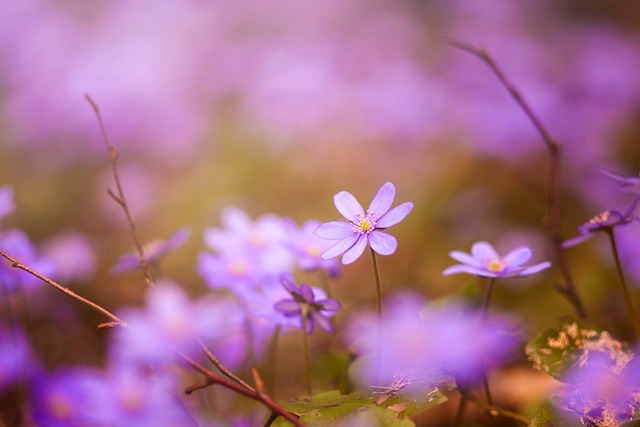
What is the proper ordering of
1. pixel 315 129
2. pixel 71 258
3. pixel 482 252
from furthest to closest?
pixel 315 129 → pixel 71 258 → pixel 482 252

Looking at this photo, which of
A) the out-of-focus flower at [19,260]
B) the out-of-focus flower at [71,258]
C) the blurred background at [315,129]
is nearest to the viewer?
the out-of-focus flower at [19,260]

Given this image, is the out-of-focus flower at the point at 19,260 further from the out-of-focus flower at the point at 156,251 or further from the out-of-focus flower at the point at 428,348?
the out-of-focus flower at the point at 428,348

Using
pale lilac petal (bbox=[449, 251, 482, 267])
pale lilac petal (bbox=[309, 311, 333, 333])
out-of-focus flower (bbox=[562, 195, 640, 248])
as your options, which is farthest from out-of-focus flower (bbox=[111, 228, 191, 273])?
out-of-focus flower (bbox=[562, 195, 640, 248])

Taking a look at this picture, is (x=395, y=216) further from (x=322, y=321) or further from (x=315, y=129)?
(x=315, y=129)

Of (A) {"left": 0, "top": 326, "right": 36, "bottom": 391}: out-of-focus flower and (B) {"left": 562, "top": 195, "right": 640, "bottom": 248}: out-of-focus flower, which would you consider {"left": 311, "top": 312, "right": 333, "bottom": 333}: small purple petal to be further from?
(A) {"left": 0, "top": 326, "right": 36, "bottom": 391}: out-of-focus flower

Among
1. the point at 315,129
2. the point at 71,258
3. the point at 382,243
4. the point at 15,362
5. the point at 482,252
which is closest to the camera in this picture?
the point at 382,243

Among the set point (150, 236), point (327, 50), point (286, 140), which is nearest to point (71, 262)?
point (150, 236)

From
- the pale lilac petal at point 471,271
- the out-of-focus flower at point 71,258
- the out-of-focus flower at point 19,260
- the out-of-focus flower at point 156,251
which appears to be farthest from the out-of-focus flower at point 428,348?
the out-of-focus flower at point 71,258

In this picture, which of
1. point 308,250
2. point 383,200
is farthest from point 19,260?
point 383,200
